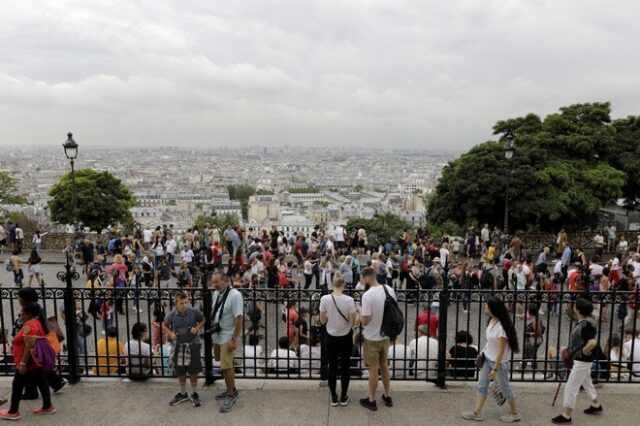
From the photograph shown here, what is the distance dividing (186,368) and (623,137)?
2727 cm

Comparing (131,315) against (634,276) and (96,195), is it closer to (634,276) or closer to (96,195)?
(634,276)

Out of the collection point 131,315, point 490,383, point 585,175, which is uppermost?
point 585,175

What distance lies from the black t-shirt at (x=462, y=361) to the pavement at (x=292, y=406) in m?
0.22

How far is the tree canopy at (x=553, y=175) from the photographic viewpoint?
22.8 m

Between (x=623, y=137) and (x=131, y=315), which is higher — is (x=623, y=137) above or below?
above

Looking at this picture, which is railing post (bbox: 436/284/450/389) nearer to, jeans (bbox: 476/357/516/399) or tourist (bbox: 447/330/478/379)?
tourist (bbox: 447/330/478/379)

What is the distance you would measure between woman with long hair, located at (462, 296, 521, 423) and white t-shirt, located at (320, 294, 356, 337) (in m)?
1.38

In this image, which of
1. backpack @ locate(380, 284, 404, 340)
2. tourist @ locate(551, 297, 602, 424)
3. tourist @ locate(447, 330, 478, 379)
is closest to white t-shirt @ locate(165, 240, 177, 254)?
tourist @ locate(447, 330, 478, 379)

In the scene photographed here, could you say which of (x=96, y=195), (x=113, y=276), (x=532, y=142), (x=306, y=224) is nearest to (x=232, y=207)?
(x=306, y=224)

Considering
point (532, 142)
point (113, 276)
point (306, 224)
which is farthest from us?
point (306, 224)

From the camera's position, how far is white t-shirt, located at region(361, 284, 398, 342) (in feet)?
18.1

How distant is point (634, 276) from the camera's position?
39.3ft

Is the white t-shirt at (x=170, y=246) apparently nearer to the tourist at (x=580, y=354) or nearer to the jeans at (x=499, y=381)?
the jeans at (x=499, y=381)

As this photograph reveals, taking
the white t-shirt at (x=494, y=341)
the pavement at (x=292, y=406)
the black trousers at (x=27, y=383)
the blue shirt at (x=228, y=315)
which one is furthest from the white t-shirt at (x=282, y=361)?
the black trousers at (x=27, y=383)
